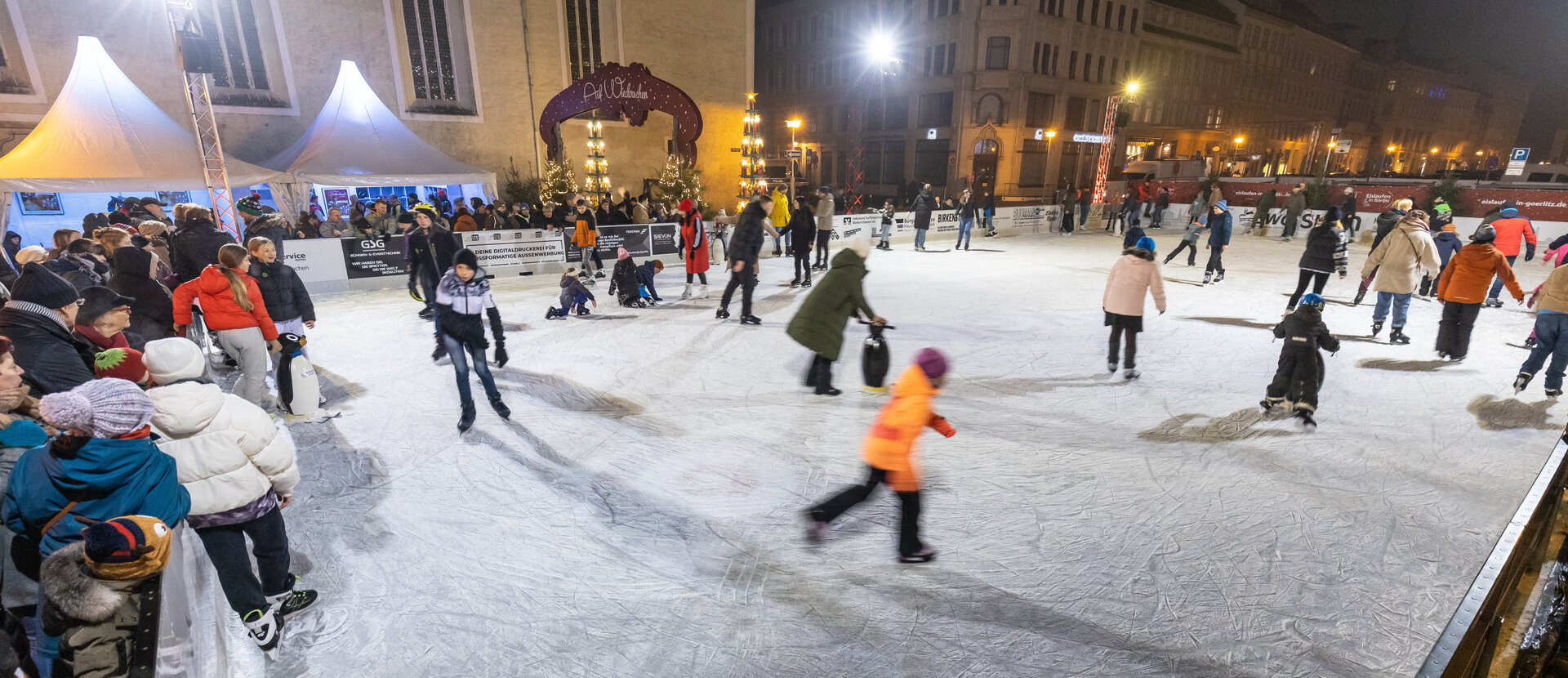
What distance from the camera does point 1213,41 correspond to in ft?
137

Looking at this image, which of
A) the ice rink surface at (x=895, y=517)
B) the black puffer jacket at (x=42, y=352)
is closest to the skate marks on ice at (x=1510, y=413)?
the ice rink surface at (x=895, y=517)

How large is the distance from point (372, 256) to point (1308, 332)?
12210mm

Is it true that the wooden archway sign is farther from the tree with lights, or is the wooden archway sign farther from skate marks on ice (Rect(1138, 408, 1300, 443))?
skate marks on ice (Rect(1138, 408, 1300, 443))

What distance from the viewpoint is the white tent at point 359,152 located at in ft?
44.1

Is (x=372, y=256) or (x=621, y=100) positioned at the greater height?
(x=621, y=100)

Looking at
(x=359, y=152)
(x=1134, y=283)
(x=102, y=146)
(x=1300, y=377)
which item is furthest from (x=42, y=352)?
(x=359, y=152)

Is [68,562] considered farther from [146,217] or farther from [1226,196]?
[1226,196]

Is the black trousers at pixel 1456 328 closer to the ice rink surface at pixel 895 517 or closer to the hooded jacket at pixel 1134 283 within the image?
the ice rink surface at pixel 895 517

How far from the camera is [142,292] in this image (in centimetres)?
468

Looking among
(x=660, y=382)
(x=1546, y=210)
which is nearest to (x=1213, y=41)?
(x=1546, y=210)

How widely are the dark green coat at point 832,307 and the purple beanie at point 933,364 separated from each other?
2.08 meters

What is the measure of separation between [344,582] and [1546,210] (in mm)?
26367

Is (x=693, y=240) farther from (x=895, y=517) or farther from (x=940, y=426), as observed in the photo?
(x=940, y=426)

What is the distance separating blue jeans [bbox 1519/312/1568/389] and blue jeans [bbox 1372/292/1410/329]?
1.69 meters
